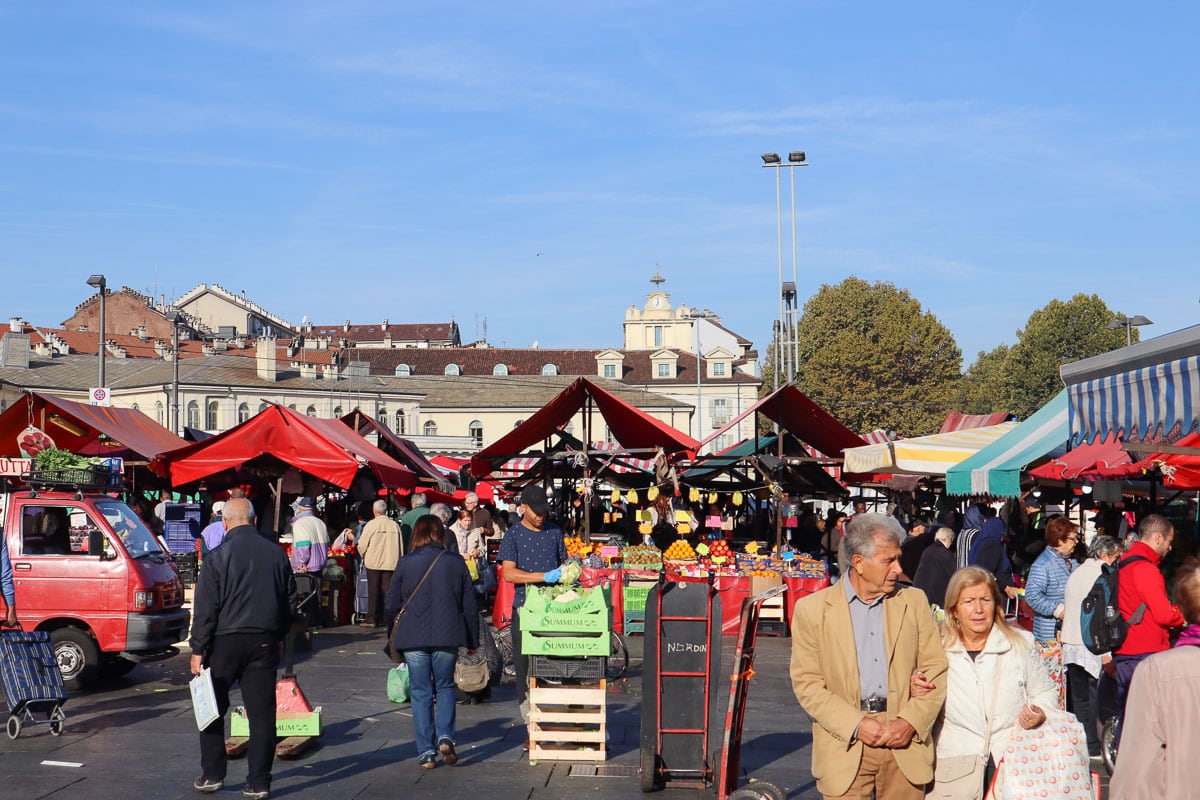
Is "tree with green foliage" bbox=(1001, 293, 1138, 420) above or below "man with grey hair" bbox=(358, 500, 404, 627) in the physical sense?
above

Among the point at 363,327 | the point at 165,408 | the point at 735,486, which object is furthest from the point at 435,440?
the point at 735,486

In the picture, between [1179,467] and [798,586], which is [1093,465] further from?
[798,586]

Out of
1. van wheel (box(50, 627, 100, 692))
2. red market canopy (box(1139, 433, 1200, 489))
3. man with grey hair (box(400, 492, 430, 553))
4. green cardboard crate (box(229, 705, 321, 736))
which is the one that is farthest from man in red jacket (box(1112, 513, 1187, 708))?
man with grey hair (box(400, 492, 430, 553))

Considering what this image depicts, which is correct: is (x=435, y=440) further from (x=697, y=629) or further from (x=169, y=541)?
(x=697, y=629)

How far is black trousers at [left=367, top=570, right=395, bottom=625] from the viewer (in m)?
17.2

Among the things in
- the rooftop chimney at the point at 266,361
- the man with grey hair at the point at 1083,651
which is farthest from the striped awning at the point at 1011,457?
the rooftop chimney at the point at 266,361

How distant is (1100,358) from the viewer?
27.1 feet

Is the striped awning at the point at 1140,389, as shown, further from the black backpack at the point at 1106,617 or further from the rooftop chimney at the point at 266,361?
the rooftop chimney at the point at 266,361

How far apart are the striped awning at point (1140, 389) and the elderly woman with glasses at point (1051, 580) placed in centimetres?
174

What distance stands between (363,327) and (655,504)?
9674 cm

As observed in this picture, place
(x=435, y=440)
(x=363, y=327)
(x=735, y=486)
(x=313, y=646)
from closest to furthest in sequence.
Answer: (x=313, y=646), (x=735, y=486), (x=435, y=440), (x=363, y=327)

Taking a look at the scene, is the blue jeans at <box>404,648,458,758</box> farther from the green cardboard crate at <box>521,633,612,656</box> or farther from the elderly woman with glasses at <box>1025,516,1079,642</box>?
the elderly woman with glasses at <box>1025,516,1079,642</box>

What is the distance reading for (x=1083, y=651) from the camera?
924cm

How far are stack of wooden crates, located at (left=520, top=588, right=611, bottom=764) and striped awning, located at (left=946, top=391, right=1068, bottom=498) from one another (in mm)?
5425
